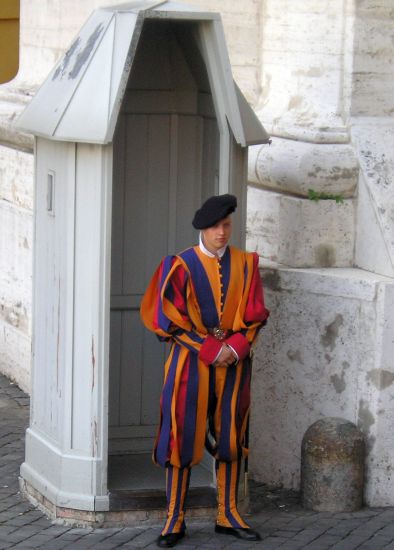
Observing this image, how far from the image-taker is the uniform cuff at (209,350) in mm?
5957

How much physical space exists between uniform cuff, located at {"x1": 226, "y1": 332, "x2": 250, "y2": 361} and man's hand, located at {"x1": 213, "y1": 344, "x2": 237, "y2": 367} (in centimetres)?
2

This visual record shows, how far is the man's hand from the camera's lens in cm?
598

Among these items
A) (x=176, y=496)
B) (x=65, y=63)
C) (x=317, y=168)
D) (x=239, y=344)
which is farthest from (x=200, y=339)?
(x=65, y=63)

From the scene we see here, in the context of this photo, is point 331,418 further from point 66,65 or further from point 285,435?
point 66,65

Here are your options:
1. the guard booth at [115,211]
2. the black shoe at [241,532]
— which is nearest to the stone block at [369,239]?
the guard booth at [115,211]

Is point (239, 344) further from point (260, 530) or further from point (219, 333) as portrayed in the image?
point (260, 530)

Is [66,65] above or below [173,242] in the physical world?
above

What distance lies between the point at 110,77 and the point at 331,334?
5.47ft

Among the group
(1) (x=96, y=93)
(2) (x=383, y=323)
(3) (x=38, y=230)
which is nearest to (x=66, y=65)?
(1) (x=96, y=93)

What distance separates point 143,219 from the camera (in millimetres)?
6895

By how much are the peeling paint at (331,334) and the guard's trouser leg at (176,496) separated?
101 centimetres

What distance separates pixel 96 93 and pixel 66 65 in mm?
384

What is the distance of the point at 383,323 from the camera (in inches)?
256

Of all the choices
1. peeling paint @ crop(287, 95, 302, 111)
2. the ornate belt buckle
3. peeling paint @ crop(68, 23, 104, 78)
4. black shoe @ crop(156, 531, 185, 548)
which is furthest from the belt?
peeling paint @ crop(287, 95, 302, 111)
